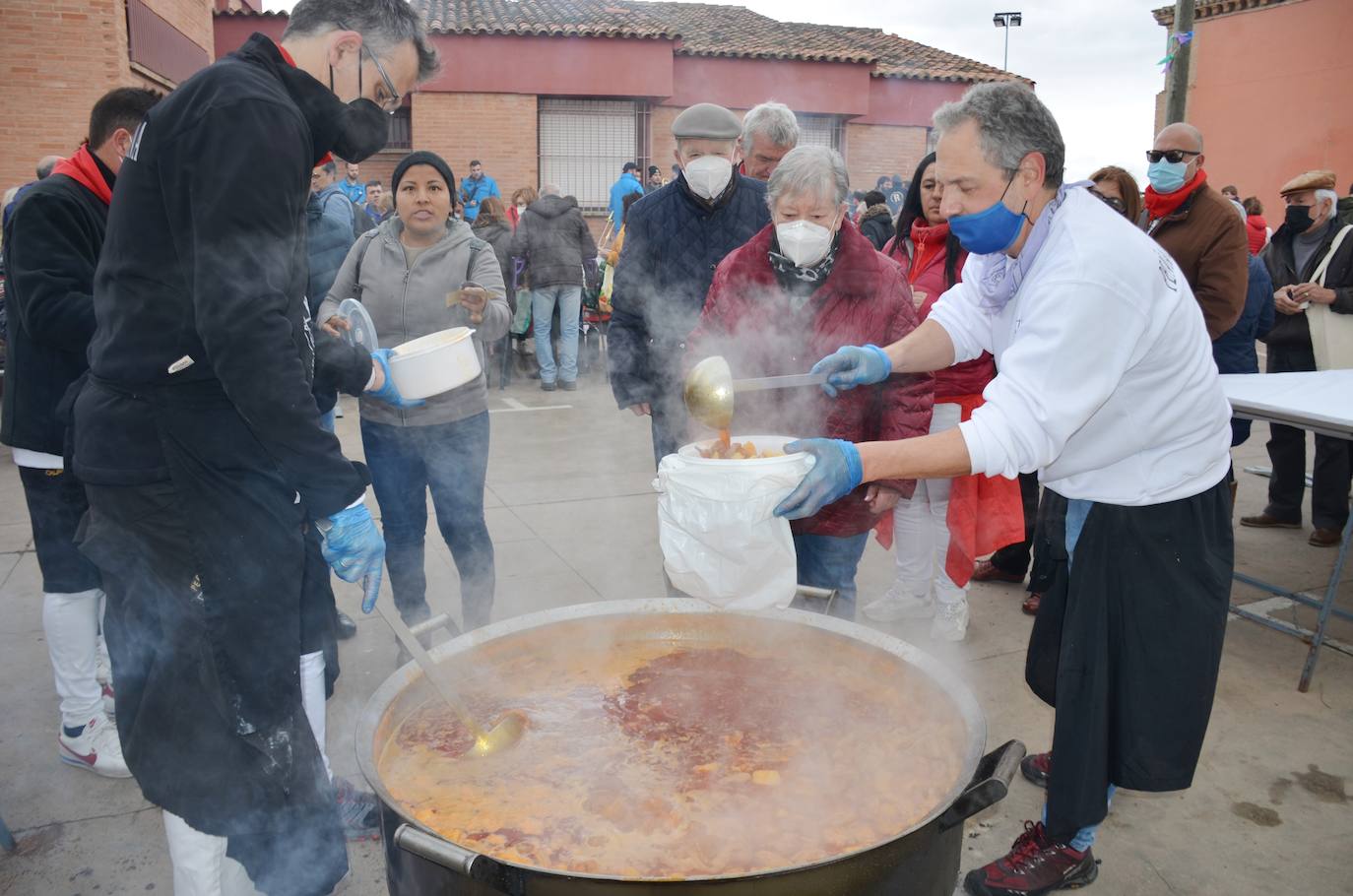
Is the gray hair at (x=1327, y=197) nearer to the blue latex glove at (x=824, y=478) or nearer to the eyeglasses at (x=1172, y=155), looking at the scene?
the eyeglasses at (x=1172, y=155)

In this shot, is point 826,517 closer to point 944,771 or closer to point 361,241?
point 944,771

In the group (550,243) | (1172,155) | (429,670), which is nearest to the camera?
(429,670)

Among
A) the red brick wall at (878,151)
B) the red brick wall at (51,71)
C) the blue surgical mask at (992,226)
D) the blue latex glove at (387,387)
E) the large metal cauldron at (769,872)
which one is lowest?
the large metal cauldron at (769,872)

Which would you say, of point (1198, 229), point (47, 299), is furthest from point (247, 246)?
point (1198, 229)

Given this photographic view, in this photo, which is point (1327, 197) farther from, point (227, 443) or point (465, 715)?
point (227, 443)

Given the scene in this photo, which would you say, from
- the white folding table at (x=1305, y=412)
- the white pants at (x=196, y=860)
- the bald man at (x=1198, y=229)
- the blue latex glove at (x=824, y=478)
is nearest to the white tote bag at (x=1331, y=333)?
the white folding table at (x=1305, y=412)

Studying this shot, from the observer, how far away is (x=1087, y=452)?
7.03ft

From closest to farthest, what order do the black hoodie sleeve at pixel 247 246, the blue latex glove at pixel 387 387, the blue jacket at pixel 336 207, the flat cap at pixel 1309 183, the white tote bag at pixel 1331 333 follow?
the black hoodie sleeve at pixel 247 246, the blue latex glove at pixel 387 387, the blue jacket at pixel 336 207, the white tote bag at pixel 1331 333, the flat cap at pixel 1309 183

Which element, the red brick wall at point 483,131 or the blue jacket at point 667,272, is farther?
the red brick wall at point 483,131

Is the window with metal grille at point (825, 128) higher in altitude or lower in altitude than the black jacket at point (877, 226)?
higher

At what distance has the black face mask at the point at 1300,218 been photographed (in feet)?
19.1

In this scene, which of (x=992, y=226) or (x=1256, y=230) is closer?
(x=992, y=226)

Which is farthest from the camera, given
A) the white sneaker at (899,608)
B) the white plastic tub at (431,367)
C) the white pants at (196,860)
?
the white sneaker at (899,608)

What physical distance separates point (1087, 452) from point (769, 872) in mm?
1277
